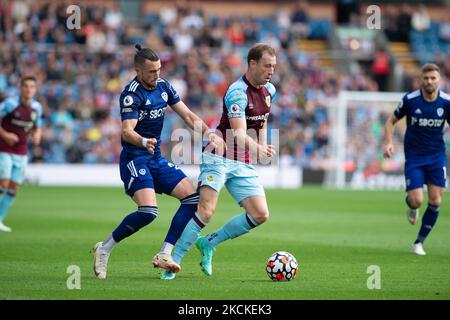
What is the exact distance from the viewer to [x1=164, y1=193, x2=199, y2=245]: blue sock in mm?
10234

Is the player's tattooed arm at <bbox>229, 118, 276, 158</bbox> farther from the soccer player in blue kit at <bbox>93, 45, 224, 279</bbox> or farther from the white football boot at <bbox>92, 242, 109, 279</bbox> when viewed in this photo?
the white football boot at <bbox>92, 242, 109, 279</bbox>

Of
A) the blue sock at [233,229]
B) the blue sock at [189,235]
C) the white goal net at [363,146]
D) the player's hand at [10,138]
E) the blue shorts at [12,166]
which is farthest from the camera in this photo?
the white goal net at [363,146]

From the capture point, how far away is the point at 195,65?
108 ft

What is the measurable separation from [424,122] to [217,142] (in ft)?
14.5

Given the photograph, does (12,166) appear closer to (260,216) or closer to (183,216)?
(183,216)

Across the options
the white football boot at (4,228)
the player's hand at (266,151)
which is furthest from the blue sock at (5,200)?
the player's hand at (266,151)

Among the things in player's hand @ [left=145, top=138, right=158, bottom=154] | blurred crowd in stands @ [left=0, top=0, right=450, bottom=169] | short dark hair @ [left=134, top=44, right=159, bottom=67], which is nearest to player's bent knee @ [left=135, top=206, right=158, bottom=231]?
player's hand @ [left=145, top=138, right=158, bottom=154]

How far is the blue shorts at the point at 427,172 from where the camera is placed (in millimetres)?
13164

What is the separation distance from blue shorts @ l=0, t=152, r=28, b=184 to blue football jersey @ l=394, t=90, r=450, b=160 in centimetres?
718

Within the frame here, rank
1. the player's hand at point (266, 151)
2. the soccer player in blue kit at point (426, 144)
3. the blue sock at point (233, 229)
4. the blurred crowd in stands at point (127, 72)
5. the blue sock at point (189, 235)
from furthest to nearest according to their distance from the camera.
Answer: the blurred crowd in stands at point (127, 72)
the soccer player in blue kit at point (426, 144)
the blue sock at point (233, 229)
the blue sock at point (189, 235)
the player's hand at point (266, 151)

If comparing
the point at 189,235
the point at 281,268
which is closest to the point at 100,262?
the point at 189,235

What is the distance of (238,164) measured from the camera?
10.3 metres

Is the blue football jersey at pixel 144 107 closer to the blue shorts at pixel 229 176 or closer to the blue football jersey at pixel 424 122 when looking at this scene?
the blue shorts at pixel 229 176

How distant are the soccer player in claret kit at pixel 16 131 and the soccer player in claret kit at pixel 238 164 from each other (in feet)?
22.8
